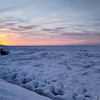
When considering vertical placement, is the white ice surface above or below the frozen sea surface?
above

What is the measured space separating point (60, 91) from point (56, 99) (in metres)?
0.38

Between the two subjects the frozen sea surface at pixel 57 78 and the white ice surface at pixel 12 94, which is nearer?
the white ice surface at pixel 12 94

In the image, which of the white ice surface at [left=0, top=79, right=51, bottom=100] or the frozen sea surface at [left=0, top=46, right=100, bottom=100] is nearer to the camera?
the white ice surface at [left=0, top=79, right=51, bottom=100]

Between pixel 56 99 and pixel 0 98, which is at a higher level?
pixel 0 98

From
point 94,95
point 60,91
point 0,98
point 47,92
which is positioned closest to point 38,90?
point 47,92

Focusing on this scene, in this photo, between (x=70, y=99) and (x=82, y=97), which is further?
(x=82, y=97)

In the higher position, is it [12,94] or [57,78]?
[12,94]

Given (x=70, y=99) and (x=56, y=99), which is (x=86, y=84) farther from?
(x=56, y=99)

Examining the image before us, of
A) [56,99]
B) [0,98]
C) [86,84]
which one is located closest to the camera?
[0,98]

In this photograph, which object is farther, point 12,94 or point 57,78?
point 57,78

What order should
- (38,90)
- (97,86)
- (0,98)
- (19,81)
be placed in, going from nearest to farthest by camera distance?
(0,98), (38,90), (19,81), (97,86)

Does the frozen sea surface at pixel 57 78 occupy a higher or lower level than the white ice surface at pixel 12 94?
lower

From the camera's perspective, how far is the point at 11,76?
2.62m

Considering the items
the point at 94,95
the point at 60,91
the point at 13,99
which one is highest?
the point at 13,99
